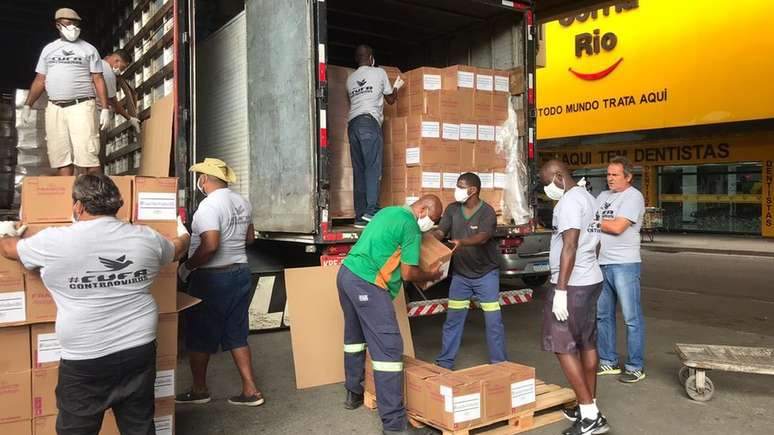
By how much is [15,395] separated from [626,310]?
168 inches

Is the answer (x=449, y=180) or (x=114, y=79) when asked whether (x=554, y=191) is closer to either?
(x=449, y=180)

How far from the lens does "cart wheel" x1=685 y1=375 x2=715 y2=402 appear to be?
181 inches

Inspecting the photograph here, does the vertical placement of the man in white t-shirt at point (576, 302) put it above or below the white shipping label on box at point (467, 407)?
above

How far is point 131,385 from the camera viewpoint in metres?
2.93

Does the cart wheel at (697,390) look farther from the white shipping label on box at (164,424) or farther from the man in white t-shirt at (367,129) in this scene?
the white shipping label on box at (164,424)

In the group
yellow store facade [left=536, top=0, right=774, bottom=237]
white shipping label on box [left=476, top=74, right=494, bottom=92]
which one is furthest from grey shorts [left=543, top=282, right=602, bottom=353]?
yellow store facade [left=536, top=0, right=774, bottom=237]

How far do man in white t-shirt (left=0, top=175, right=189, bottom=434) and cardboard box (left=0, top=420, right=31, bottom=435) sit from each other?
50cm

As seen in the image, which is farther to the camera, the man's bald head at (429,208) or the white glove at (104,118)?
the white glove at (104,118)

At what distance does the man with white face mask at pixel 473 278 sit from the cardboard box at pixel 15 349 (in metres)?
3.08

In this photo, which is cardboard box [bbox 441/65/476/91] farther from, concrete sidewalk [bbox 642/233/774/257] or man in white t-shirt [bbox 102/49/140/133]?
concrete sidewalk [bbox 642/233/774/257]

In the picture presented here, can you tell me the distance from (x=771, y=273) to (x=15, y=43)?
13012 millimetres

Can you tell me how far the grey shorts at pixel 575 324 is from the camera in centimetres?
398

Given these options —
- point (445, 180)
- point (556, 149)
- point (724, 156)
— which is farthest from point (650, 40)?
point (445, 180)

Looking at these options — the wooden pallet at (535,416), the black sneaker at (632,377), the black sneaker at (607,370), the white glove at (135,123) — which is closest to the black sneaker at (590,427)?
the wooden pallet at (535,416)
